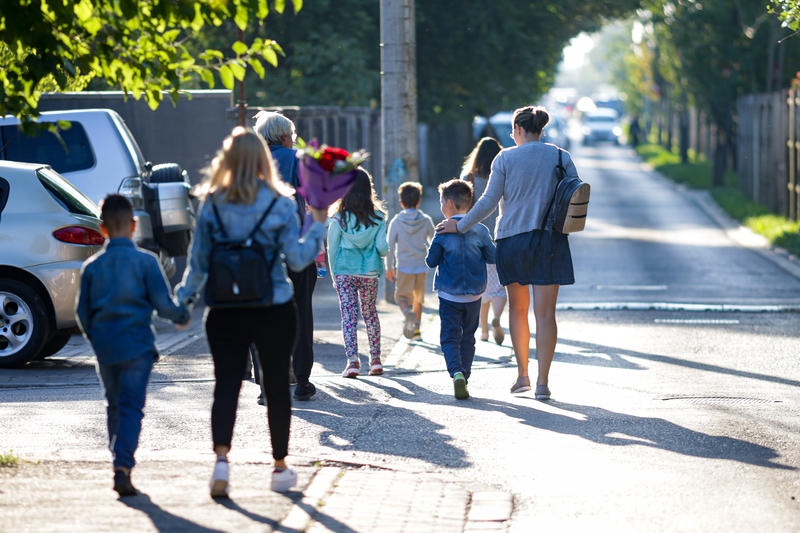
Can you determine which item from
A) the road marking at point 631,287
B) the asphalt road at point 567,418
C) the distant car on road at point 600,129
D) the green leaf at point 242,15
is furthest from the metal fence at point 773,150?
the distant car on road at point 600,129

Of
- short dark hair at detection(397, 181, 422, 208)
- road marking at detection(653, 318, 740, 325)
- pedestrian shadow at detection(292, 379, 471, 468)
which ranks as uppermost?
short dark hair at detection(397, 181, 422, 208)

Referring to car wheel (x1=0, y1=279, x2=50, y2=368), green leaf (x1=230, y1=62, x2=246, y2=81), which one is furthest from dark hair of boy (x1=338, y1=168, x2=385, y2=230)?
green leaf (x1=230, y1=62, x2=246, y2=81)

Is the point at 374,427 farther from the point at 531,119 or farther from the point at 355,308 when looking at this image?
the point at 531,119

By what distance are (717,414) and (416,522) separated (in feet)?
10.1

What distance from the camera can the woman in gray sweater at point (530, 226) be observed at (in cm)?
827

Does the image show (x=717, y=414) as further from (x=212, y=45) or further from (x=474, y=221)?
(x=212, y=45)

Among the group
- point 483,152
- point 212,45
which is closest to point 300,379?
point 483,152

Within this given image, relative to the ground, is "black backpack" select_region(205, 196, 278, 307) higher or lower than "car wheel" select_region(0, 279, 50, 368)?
higher

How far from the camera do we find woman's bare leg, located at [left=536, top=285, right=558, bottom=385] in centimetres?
834

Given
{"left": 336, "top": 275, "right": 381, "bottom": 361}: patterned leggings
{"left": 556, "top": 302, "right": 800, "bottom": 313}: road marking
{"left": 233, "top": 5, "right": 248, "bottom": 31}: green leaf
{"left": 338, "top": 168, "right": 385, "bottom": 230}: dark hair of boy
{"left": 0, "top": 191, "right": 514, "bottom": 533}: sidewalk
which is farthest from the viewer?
{"left": 556, "top": 302, "right": 800, "bottom": 313}: road marking

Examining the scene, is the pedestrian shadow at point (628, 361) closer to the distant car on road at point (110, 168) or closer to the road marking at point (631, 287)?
the distant car on road at point (110, 168)

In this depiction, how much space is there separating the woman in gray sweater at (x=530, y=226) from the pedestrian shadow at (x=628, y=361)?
1643 mm

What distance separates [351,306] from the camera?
9445 millimetres

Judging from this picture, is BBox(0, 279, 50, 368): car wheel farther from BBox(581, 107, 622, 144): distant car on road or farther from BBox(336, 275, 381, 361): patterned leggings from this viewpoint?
BBox(581, 107, 622, 144): distant car on road
